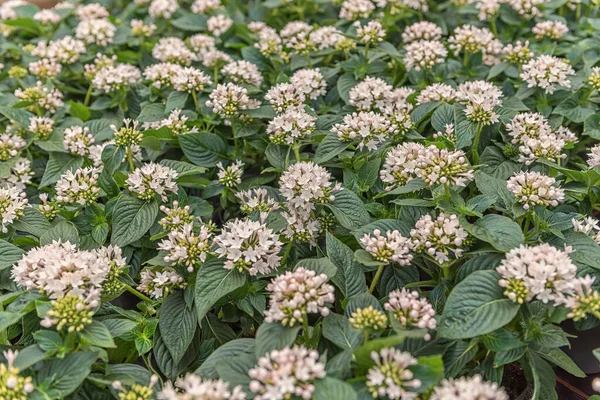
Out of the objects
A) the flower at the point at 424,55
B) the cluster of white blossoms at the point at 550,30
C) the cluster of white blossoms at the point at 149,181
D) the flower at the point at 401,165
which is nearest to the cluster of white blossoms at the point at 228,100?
the cluster of white blossoms at the point at 149,181

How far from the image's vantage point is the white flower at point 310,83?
6.26 feet

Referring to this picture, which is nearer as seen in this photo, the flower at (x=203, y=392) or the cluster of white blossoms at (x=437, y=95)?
the flower at (x=203, y=392)

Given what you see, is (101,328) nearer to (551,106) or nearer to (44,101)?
(44,101)

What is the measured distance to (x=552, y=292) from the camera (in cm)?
114

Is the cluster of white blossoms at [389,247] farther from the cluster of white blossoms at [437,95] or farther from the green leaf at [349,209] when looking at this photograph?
the cluster of white blossoms at [437,95]

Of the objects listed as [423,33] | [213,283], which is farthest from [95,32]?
[213,283]

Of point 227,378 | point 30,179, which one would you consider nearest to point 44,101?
point 30,179

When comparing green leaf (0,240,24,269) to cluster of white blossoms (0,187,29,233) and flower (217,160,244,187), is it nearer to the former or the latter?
cluster of white blossoms (0,187,29,233)

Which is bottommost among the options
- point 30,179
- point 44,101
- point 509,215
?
point 30,179

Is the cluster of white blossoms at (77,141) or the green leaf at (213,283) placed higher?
the green leaf at (213,283)

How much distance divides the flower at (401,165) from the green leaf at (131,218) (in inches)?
24.5

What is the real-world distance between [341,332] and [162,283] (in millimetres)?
460

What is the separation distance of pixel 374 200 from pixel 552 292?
22.6 inches

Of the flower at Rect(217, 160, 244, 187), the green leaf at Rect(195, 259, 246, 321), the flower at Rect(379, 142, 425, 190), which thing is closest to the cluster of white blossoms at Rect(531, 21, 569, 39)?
the flower at Rect(379, 142, 425, 190)
